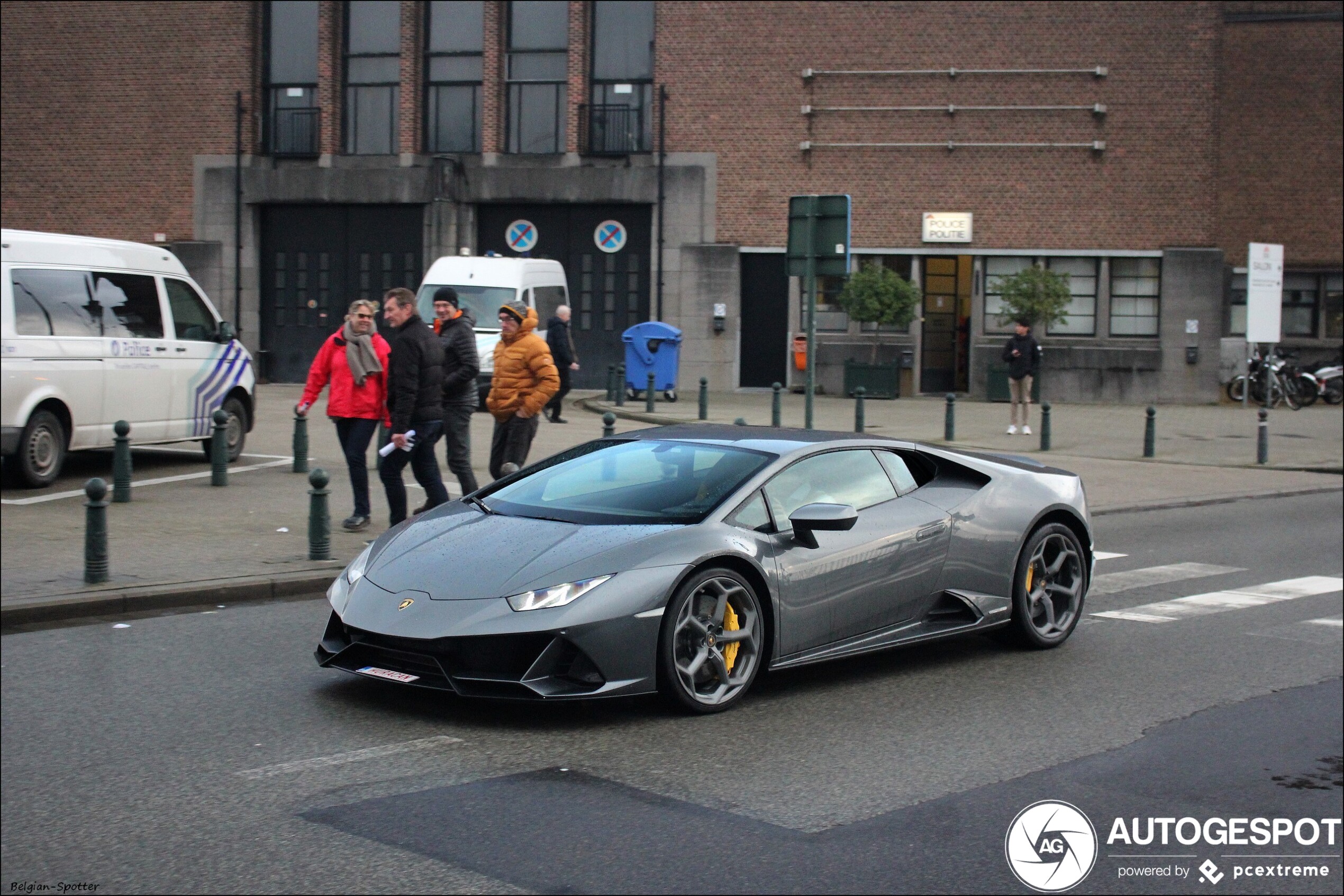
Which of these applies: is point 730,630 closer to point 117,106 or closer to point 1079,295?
point 1079,295

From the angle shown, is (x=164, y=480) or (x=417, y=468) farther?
(x=164, y=480)

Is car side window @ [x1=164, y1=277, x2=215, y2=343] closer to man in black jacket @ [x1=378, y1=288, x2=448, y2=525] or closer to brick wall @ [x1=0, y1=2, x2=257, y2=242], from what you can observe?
man in black jacket @ [x1=378, y1=288, x2=448, y2=525]

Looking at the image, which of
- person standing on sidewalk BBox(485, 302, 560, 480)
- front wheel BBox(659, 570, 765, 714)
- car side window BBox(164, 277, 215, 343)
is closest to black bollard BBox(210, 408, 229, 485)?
car side window BBox(164, 277, 215, 343)

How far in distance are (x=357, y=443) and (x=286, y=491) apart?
9.96 feet

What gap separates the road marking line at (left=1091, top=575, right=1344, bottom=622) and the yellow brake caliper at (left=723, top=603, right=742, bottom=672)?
3.76m

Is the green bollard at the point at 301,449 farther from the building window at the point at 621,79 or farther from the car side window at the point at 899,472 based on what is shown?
the building window at the point at 621,79

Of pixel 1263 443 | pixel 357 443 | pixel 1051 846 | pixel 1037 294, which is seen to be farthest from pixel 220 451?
pixel 1037 294

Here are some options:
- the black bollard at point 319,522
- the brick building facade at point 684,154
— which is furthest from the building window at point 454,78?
the black bollard at point 319,522

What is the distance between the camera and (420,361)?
36.8ft

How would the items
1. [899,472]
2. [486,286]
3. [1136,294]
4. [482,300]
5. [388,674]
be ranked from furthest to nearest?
1. [1136,294]
2. [486,286]
3. [482,300]
4. [899,472]
5. [388,674]

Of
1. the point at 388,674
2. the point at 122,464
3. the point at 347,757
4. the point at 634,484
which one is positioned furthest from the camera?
the point at 122,464

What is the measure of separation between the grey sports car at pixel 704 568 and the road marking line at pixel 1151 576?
2.41m

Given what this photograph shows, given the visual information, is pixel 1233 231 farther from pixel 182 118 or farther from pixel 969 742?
pixel 969 742

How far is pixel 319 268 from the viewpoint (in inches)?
1373
